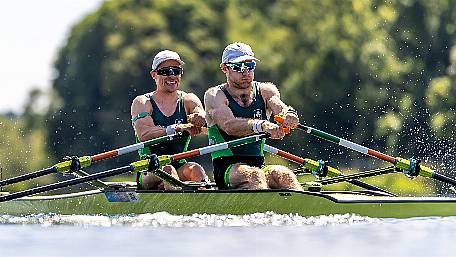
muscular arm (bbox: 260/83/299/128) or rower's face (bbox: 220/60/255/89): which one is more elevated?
rower's face (bbox: 220/60/255/89)

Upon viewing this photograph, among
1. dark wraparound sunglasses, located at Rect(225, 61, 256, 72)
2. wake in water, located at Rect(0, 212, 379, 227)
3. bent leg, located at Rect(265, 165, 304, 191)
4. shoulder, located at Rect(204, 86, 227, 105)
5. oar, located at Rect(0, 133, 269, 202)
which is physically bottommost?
wake in water, located at Rect(0, 212, 379, 227)

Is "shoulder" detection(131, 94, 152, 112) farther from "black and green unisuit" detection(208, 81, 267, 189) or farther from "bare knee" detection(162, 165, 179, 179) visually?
"black and green unisuit" detection(208, 81, 267, 189)

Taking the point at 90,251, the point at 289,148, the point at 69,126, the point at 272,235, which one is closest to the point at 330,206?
the point at 272,235

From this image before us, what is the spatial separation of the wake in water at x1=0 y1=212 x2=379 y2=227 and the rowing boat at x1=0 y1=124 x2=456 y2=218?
9 cm

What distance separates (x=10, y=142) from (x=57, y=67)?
1127 cm

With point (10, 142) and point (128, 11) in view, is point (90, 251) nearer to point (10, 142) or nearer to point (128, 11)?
point (10, 142)

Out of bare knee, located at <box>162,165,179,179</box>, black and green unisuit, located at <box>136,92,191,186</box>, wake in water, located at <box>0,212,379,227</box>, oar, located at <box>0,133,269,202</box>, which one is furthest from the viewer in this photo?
black and green unisuit, located at <box>136,92,191,186</box>

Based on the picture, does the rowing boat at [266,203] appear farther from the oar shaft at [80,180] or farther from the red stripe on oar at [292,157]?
the red stripe on oar at [292,157]

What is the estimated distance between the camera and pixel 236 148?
53.4 feet

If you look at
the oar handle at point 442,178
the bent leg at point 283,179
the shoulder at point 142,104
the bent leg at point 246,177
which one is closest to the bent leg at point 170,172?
the shoulder at point 142,104

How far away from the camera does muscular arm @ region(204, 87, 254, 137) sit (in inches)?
631

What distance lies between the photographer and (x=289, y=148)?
39250mm

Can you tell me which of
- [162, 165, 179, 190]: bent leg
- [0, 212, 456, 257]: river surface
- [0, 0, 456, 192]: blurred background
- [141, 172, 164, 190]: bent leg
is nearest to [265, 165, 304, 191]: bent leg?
[0, 212, 456, 257]: river surface

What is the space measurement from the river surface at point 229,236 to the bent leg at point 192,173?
1162mm
